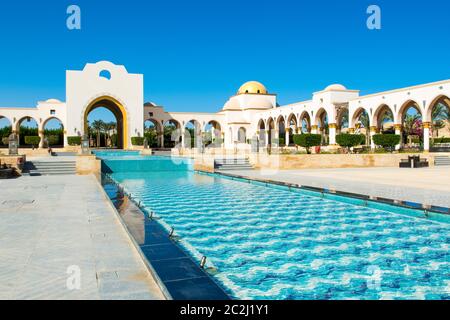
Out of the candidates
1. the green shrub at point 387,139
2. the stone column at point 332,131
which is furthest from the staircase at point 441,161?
the stone column at point 332,131

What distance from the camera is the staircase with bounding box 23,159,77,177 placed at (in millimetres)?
14701

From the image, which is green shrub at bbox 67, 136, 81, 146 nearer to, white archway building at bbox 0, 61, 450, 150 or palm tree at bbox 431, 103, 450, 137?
white archway building at bbox 0, 61, 450, 150

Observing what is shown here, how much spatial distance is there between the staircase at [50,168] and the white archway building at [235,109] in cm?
1920

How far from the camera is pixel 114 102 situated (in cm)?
3734

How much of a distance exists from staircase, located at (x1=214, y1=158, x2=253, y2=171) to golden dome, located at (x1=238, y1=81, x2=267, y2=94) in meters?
28.3

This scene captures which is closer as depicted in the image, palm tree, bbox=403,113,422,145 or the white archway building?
the white archway building

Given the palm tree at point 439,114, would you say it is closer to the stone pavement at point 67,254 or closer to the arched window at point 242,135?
the arched window at point 242,135

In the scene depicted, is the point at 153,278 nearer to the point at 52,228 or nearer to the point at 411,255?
the point at 52,228

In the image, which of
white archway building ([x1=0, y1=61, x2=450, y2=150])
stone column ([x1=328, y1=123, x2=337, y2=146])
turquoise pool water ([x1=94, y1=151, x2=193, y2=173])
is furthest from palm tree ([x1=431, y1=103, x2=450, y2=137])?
turquoise pool water ([x1=94, y1=151, x2=193, y2=173])

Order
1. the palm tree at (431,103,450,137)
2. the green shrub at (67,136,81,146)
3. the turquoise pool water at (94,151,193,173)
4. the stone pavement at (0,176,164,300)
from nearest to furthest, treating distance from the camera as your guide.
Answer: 1. the stone pavement at (0,176,164,300)
2. the turquoise pool water at (94,151,193,173)
3. the green shrub at (67,136,81,146)
4. the palm tree at (431,103,450,137)

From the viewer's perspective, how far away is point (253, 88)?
156ft
